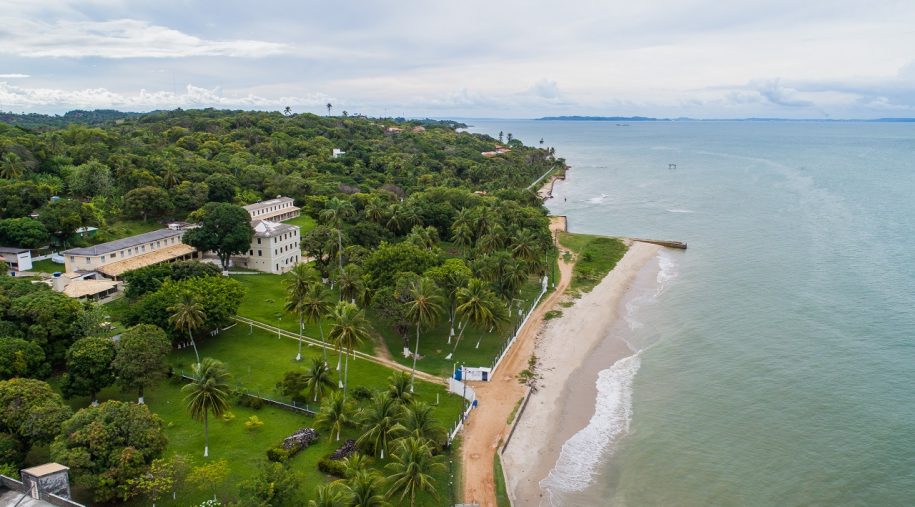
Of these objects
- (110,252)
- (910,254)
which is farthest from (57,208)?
Result: (910,254)

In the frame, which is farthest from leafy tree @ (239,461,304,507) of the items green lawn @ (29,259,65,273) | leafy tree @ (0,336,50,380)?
green lawn @ (29,259,65,273)

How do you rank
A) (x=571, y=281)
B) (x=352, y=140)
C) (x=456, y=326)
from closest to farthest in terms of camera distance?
(x=456, y=326) → (x=571, y=281) → (x=352, y=140)

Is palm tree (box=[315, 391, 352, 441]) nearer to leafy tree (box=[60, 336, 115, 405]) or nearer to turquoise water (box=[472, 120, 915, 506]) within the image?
turquoise water (box=[472, 120, 915, 506])

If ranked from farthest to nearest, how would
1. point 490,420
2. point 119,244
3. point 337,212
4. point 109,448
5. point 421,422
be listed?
point 337,212, point 119,244, point 490,420, point 421,422, point 109,448

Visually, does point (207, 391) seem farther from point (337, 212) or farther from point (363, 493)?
point (337, 212)

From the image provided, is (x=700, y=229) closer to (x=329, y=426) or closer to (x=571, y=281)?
(x=571, y=281)

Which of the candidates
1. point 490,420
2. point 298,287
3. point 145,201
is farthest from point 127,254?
point 490,420
